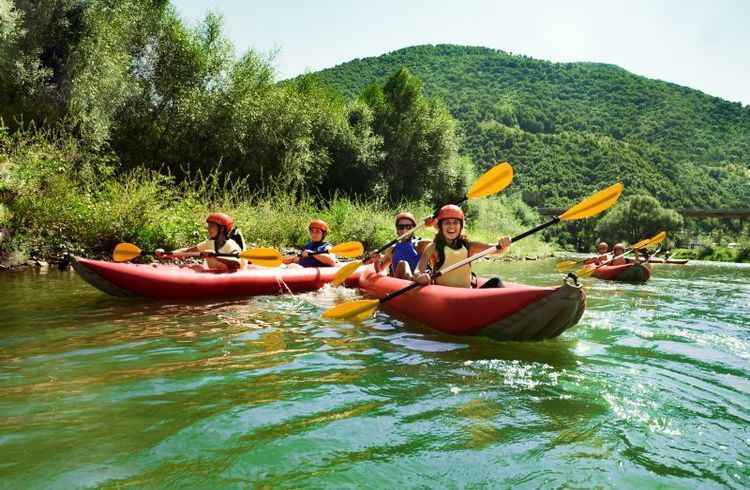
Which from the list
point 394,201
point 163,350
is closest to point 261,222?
point 163,350

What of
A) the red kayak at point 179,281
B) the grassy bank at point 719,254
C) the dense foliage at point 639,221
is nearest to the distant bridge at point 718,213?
the dense foliage at point 639,221

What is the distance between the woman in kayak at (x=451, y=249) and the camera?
5.22m

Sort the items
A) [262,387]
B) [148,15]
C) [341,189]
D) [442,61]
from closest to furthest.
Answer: [262,387] < [148,15] < [341,189] < [442,61]

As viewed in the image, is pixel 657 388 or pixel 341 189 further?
pixel 341 189

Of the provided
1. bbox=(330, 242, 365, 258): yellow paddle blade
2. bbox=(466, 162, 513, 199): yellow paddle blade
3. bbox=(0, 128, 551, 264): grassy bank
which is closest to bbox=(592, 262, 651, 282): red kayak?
bbox=(330, 242, 365, 258): yellow paddle blade

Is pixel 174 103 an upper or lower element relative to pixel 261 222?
upper

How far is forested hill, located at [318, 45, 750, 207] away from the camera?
6359 centimetres

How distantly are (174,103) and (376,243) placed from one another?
8.56m

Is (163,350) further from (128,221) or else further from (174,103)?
(174,103)

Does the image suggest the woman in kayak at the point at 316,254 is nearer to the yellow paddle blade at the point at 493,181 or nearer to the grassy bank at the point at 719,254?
the yellow paddle blade at the point at 493,181

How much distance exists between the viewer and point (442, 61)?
8306 centimetres

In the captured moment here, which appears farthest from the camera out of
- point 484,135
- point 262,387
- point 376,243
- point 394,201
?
point 484,135

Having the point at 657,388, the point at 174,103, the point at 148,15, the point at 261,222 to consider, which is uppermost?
the point at 148,15

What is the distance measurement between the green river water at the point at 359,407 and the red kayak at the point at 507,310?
0.16 metres
